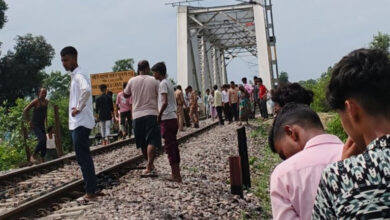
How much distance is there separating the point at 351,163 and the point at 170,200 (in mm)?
5135

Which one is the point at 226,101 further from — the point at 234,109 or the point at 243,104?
the point at 243,104

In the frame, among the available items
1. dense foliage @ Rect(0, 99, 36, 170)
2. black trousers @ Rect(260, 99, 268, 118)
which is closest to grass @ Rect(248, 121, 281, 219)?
black trousers @ Rect(260, 99, 268, 118)

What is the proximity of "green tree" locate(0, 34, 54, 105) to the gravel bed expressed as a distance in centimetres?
3853

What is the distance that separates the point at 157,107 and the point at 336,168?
6.36 m

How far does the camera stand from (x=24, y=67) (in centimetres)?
4562

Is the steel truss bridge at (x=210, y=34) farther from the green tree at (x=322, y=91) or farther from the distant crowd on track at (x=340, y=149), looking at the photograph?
the distant crowd on track at (x=340, y=149)

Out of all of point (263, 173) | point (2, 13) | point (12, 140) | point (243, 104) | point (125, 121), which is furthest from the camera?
point (2, 13)

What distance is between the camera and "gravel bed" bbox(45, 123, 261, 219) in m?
5.78

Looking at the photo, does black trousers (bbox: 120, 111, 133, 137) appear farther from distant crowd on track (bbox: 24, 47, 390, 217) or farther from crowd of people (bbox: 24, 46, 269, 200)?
distant crowd on track (bbox: 24, 47, 390, 217)

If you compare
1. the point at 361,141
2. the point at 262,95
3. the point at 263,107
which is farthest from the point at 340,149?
the point at 263,107

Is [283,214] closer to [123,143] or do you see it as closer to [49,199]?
[49,199]

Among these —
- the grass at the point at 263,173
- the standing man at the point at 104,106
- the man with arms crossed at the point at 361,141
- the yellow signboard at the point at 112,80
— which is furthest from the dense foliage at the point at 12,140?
the man with arms crossed at the point at 361,141

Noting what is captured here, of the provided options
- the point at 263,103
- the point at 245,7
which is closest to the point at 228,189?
the point at 263,103

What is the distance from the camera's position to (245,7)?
31797 mm
